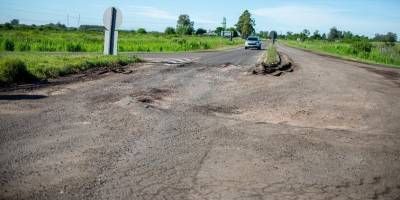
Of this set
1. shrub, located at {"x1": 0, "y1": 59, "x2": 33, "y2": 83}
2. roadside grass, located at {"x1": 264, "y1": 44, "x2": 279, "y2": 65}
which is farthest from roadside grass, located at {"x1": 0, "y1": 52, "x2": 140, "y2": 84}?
roadside grass, located at {"x1": 264, "y1": 44, "x2": 279, "y2": 65}

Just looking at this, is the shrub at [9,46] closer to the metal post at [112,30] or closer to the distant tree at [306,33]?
the metal post at [112,30]

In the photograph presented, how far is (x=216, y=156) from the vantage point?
258 inches

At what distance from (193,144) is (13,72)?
25.8ft

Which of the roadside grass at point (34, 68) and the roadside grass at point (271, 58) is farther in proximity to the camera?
the roadside grass at point (271, 58)

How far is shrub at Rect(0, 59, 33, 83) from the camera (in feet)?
40.0

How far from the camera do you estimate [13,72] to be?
493 inches

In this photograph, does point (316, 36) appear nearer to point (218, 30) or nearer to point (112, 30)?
point (218, 30)

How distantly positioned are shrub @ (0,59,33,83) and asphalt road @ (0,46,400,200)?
137 cm

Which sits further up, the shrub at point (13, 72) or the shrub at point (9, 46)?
the shrub at point (9, 46)

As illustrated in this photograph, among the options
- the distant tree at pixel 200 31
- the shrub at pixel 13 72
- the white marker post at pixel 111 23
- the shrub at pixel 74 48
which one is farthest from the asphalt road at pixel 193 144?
the distant tree at pixel 200 31

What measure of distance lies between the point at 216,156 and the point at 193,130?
1581 millimetres

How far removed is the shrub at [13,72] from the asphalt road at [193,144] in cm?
137

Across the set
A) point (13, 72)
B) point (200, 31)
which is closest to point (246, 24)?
point (200, 31)

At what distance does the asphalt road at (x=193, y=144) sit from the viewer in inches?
207
